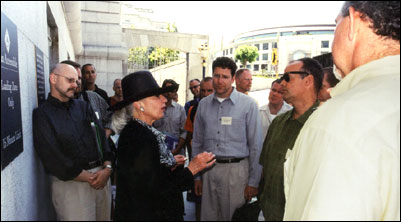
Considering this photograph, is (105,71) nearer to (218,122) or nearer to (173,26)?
(218,122)

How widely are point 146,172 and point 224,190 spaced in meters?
1.89

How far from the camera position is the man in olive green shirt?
8.14 feet

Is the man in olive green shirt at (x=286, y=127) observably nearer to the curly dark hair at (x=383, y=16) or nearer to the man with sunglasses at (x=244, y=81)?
the curly dark hair at (x=383, y=16)

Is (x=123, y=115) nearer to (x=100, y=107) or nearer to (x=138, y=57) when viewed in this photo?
(x=100, y=107)

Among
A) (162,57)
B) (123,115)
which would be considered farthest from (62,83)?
(162,57)

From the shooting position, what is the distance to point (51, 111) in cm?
287

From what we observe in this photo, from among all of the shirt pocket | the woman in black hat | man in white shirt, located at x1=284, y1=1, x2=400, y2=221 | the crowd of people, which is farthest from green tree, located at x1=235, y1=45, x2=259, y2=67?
man in white shirt, located at x1=284, y1=1, x2=400, y2=221

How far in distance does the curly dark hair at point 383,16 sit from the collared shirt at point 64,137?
2.75m

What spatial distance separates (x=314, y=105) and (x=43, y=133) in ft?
8.57

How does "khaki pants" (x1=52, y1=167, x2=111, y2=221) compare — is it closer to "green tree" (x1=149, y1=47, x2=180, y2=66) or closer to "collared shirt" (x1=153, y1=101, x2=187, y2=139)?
"collared shirt" (x1=153, y1=101, x2=187, y2=139)

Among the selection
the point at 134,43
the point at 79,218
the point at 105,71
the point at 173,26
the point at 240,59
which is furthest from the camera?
the point at 240,59

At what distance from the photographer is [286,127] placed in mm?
2666

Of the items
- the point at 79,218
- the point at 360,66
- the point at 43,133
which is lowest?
the point at 79,218

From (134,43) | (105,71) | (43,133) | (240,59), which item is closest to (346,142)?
(43,133)
